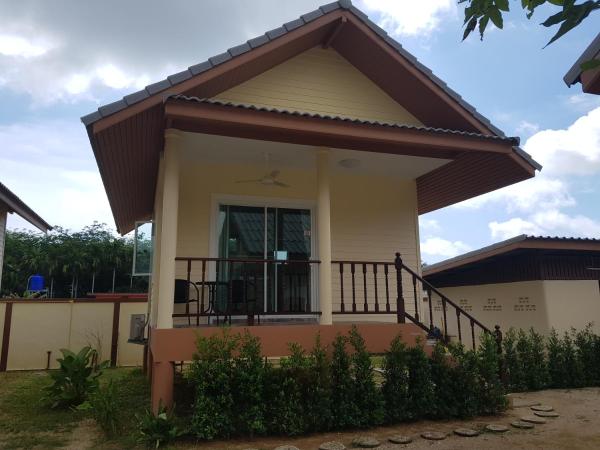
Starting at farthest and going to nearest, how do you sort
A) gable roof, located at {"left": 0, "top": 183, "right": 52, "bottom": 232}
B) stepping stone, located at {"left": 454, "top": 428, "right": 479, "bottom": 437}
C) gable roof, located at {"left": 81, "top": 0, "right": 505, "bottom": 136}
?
gable roof, located at {"left": 0, "top": 183, "right": 52, "bottom": 232}, gable roof, located at {"left": 81, "top": 0, "right": 505, "bottom": 136}, stepping stone, located at {"left": 454, "top": 428, "right": 479, "bottom": 437}

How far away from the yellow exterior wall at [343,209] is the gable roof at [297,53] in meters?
0.75

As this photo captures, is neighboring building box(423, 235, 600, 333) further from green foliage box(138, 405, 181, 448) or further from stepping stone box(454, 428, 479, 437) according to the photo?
green foliage box(138, 405, 181, 448)

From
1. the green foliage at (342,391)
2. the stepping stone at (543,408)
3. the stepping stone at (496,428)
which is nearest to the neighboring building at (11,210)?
the green foliage at (342,391)

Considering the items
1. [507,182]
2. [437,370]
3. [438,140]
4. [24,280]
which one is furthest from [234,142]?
[24,280]

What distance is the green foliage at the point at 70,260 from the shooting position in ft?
107

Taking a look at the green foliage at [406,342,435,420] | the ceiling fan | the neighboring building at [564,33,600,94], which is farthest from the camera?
the ceiling fan

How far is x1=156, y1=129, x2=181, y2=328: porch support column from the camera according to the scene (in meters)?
5.23

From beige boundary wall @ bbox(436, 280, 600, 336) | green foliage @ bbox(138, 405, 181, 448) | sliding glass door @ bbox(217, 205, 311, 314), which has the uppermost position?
sliding glass door @ bbox(217, 205, 311, 314)

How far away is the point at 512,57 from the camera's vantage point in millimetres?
5355

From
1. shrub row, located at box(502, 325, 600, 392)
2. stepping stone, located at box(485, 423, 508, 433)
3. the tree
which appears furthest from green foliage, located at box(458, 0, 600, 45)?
shrub row, located at box(502, 325, 600, 392)

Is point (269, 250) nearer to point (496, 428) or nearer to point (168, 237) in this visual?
point (168, 237)

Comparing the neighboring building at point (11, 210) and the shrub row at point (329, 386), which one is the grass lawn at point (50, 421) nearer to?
the shrub row at point (329, 386)

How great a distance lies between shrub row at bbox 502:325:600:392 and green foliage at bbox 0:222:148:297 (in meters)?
29.8

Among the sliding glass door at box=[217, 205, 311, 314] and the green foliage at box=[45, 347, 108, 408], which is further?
the sliding glass door at box=[217, 205, 311, 314]
